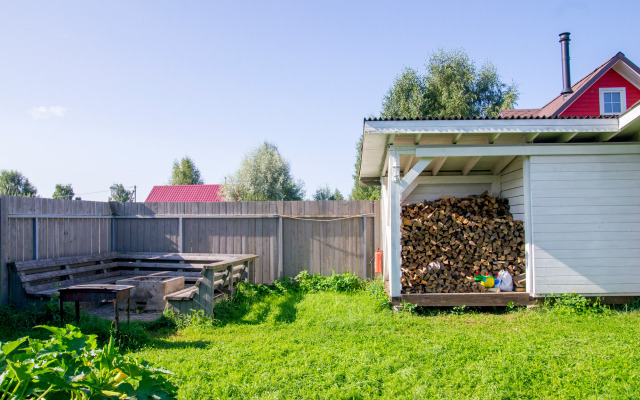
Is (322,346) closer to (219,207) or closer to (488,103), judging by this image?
(219,207)

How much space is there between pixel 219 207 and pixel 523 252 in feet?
20.1

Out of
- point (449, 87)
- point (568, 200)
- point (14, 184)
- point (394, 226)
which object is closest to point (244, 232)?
point (394, 226)

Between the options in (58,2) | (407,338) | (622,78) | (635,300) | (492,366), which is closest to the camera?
(492,366)

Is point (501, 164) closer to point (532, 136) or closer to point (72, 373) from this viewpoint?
point (532, 136)

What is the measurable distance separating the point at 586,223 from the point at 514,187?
129cm

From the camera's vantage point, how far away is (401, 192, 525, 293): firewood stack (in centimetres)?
677

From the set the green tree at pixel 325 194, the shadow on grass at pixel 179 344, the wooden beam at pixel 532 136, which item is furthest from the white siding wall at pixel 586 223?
the green tree at pixel 325 194

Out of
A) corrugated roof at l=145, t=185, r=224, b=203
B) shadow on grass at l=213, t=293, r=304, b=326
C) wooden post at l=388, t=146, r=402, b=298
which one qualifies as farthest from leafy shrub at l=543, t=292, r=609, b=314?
corrugated roof at l=145, t=185, r=224, b=203

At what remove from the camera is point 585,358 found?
407 centimetres

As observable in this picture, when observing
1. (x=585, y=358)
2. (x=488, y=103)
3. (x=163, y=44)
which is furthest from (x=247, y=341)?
(x=488, y=103)

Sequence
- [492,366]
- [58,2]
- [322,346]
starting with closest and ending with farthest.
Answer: [492,366]
[322,346]
[58,2]

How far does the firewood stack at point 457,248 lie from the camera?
22.2 ft

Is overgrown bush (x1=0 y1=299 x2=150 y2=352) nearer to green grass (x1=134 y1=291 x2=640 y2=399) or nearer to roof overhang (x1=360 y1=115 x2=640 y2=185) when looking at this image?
green grass (x1=134 y1=291 x2=640 y2=399)

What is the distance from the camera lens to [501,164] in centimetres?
749
